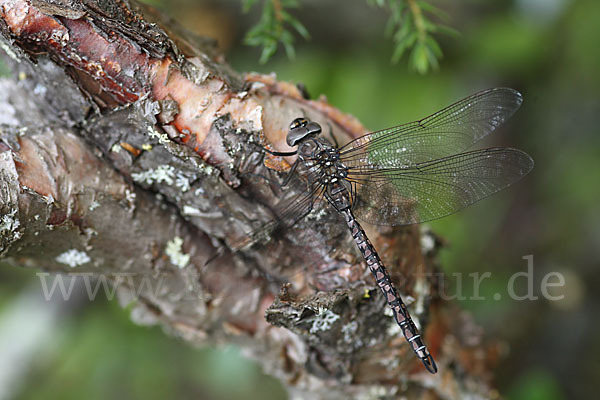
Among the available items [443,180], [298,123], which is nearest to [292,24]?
[298,123]

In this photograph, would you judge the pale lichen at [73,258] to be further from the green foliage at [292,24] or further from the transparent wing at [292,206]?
the green foliage at [292,24]

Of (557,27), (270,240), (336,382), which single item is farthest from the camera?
(557,27)

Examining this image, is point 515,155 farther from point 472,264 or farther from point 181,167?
point 472,264

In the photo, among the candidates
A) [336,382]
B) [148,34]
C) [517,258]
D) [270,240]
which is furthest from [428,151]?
[517,258]

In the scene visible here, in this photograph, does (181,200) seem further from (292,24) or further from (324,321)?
(292,24)

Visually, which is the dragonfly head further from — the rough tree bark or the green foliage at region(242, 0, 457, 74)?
the green foliage at region(242, 0, 457, 74)

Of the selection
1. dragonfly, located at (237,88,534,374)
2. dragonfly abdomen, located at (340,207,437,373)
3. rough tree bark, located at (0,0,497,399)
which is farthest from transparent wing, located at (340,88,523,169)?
dragonfly abdomen, located at (340,207,437,373)

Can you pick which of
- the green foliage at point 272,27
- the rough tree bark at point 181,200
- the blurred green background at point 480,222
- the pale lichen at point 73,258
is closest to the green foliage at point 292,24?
the green foliage at point 272,27
